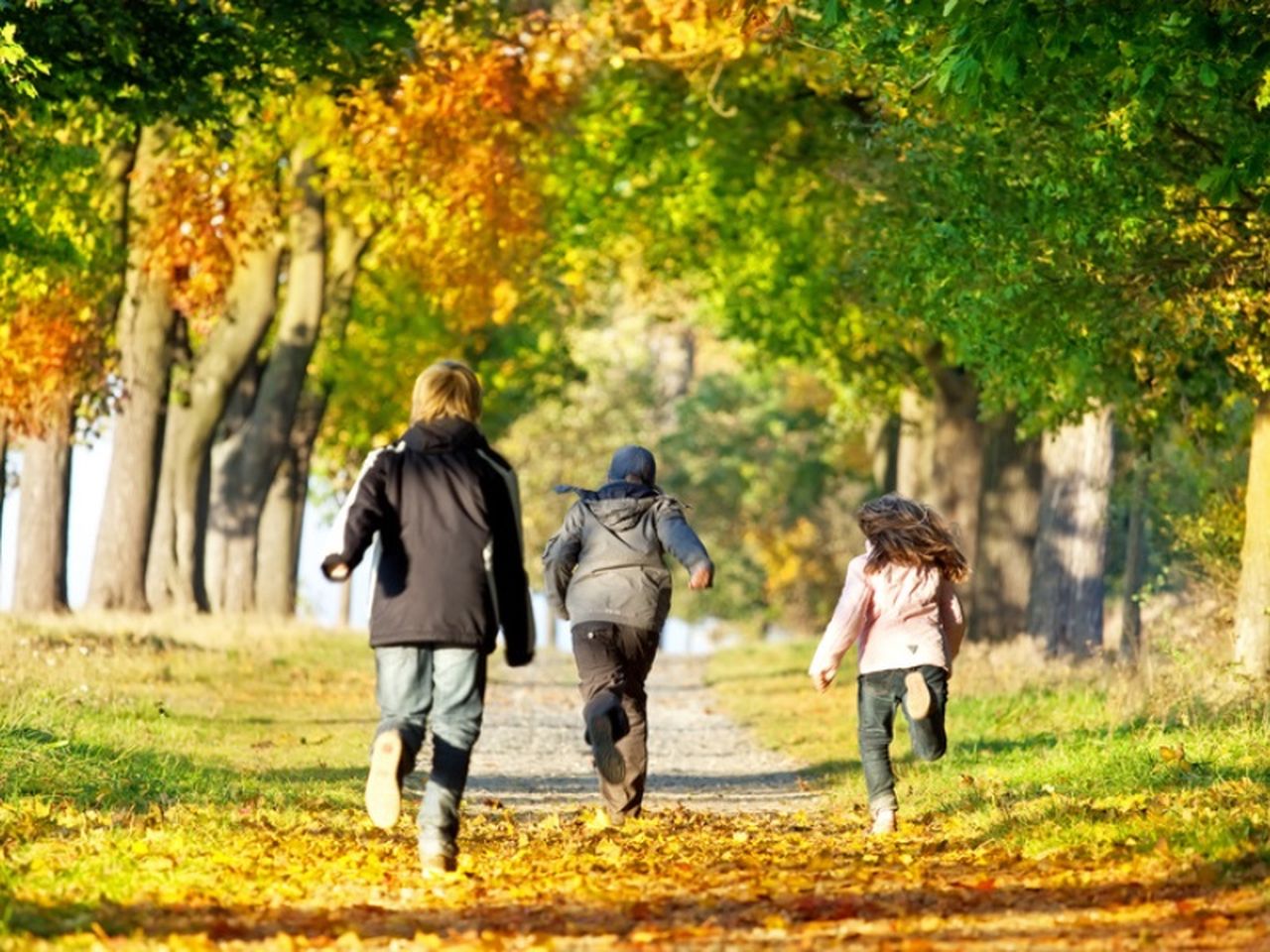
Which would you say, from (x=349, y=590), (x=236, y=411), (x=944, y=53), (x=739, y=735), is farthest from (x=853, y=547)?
(x=944, y=53)

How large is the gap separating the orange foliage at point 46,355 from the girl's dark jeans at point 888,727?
17012 mm

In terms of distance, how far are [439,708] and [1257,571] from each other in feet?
32.6

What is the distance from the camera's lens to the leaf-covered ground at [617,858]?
Answer: 8273 millimetres

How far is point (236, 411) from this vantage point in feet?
113

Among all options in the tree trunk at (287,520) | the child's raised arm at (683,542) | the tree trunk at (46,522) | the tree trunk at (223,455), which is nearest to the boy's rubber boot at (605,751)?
the child's raised arm at (683,542)

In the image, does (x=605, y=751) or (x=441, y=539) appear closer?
(x=441, y=539)

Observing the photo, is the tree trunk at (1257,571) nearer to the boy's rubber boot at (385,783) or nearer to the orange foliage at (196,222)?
the boy's rubber boot at (385,783)

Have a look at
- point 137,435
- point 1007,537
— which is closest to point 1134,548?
point 1007,537

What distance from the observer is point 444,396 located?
10.2 m

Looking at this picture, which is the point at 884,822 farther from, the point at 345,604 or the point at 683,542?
the point at 345,604

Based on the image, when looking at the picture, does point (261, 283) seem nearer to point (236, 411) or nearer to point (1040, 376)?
point (236, 411)

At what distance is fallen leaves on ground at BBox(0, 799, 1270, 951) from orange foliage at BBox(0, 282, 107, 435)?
16859mm

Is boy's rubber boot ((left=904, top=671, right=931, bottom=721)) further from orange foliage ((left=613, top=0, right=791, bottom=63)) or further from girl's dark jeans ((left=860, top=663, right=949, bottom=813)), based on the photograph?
orange foliage ((left=613, top=0, right=791, bottom=63))

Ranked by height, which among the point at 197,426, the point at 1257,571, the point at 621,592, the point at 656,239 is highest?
the point at 656,239
